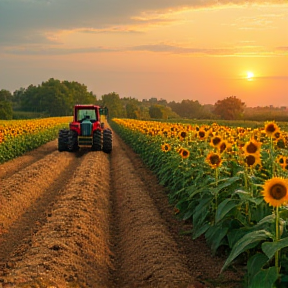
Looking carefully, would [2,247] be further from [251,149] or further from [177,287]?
[251,149]

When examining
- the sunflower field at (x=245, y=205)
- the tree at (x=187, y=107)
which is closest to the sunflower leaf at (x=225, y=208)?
the sunflower field at (x=245, y=205)

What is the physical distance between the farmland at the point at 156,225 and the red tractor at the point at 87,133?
24.3 feet

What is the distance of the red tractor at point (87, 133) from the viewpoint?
809 inches

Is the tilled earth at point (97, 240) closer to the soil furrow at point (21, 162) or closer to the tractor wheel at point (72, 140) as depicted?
the soil furrow at point (21, 162)

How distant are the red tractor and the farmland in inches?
291

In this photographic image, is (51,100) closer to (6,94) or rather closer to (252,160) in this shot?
(6,94)

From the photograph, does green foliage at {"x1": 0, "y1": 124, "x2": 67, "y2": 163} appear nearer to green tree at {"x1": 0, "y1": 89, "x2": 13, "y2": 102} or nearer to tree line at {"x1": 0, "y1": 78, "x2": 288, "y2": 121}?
tree line at {"x1": 0, "y1": 78, "x2": 288, "y2": 121}

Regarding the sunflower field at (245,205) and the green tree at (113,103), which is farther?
the green tree at (113,103)

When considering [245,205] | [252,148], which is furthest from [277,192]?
[245,205]

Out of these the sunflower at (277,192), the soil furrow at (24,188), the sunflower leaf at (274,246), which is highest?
the sunflower at (277,192)

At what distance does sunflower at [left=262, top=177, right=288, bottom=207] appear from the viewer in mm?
4301

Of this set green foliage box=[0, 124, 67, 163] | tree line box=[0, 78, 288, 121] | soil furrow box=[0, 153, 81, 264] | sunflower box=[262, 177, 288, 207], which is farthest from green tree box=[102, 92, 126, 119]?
sunflower box=[262, 177, 288, 207]

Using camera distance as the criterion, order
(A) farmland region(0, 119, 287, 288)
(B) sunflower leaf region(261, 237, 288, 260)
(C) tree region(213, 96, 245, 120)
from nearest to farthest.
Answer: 1. (B) sunflower leaf region(261, 237, 288, 260)
2. (A) farmland region(0, 119, 287, 288)
3. (C) tree region(213, 96, 245, 120)

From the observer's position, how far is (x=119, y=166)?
17.3 metres
